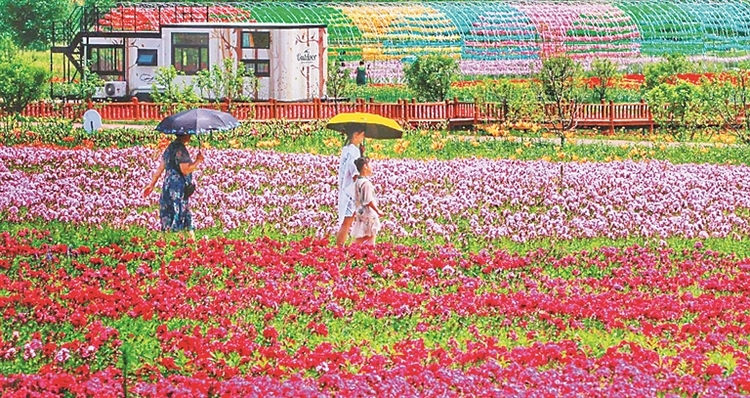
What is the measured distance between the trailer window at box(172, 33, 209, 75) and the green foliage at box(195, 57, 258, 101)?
69cm

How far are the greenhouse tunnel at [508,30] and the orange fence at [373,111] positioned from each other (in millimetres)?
14469

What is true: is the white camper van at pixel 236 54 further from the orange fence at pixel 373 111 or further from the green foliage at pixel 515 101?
the green foliage at pixel 515 101

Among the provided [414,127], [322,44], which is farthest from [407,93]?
[414,127]

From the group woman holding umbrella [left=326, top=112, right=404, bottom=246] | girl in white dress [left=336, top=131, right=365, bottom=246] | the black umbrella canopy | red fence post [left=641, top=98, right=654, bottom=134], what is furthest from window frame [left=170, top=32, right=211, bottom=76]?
girl in white dress [left=336, top=131, right=365, bottom=246]

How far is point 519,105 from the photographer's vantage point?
3481 cm

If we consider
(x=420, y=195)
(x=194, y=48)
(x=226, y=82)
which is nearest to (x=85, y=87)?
(x=226, y=82)

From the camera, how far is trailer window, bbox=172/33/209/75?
4028cm

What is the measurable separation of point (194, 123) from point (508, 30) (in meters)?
37.5

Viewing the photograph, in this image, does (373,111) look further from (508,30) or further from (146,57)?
(508,30)

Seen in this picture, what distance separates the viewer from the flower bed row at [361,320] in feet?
34.0

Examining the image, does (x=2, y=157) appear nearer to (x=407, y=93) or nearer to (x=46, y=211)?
(x=46, y=211)

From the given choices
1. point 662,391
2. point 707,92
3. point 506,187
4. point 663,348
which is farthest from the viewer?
point 707,92

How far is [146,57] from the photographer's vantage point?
4097 centimetres

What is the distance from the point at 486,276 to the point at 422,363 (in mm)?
3946
